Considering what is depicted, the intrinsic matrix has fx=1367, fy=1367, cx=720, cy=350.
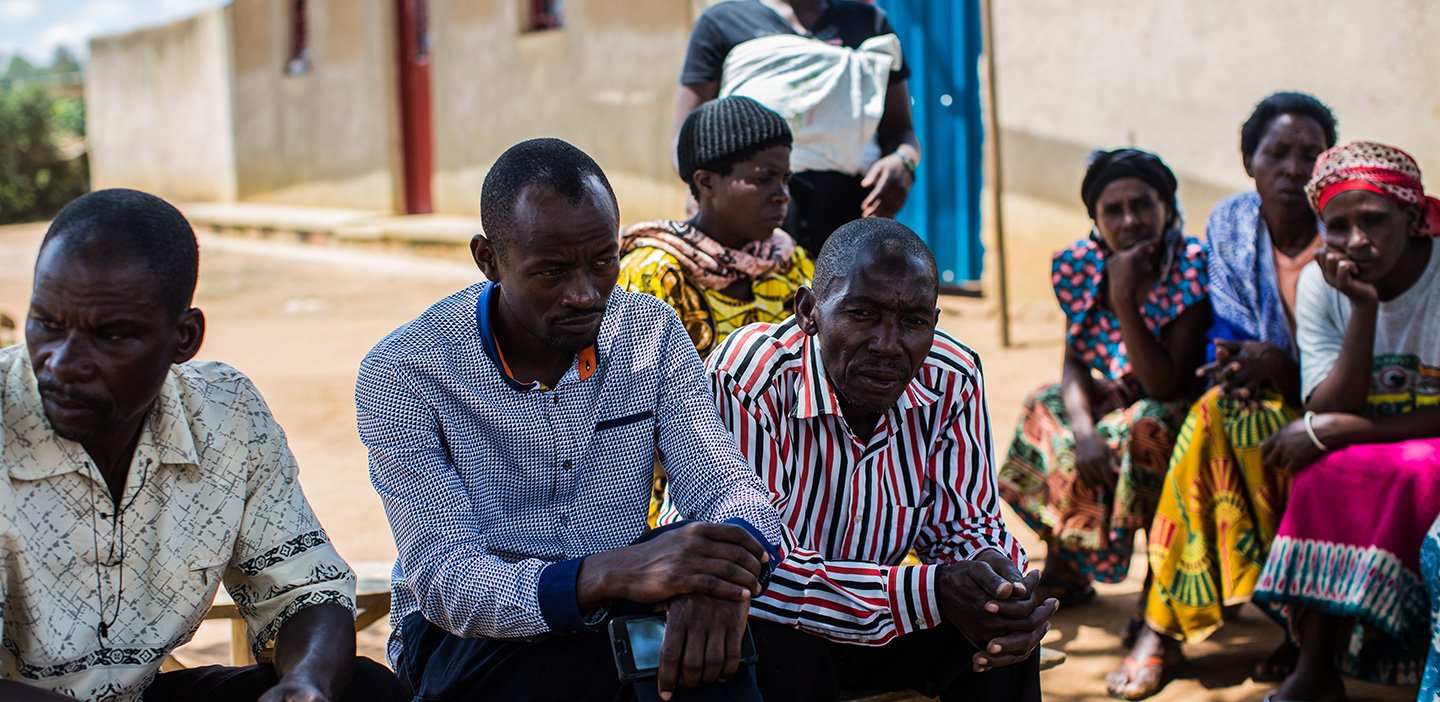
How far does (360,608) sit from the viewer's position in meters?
3.60

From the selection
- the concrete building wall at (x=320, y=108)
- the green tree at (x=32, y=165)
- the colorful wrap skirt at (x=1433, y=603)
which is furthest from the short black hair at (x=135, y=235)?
the green tree at (x=32, y=165)

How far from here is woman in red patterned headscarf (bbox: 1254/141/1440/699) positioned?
3373 millimetres

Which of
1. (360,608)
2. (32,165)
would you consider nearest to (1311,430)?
(360,608)

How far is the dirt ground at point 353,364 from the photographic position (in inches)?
159

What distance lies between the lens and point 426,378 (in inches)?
96.0

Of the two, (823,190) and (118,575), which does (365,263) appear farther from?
(118,575)

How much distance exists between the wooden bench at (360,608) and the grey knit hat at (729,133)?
4.68 feet

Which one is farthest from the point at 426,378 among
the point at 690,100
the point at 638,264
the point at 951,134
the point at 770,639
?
the point at 951,134

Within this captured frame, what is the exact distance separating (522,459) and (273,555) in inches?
18.1

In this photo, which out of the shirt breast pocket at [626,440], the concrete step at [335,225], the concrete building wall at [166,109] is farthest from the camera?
the concrete building wall at [166,109]

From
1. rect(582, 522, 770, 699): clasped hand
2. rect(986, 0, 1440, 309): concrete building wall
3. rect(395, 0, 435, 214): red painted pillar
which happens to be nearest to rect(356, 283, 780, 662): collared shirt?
rect(582, 522, 770, 699): clasped hand

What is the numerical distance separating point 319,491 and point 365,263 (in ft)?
26.5

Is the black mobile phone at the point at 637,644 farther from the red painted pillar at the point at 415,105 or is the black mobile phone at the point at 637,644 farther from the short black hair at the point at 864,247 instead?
the red painted pillar at the point at 415,105

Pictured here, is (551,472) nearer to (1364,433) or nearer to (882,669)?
(882,669)
